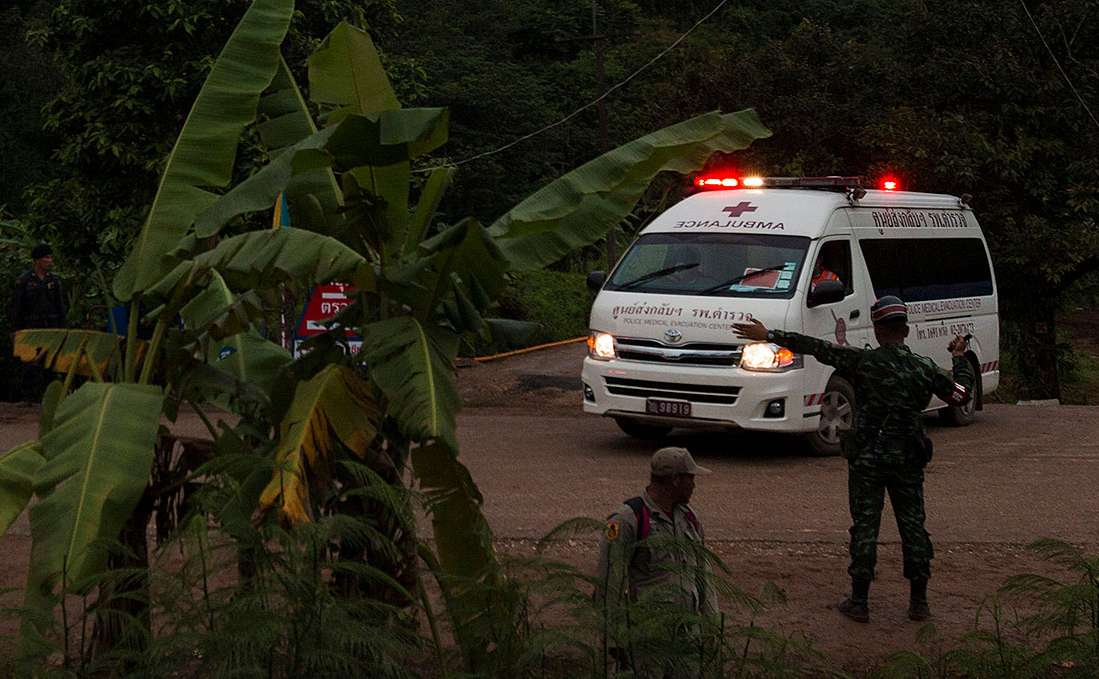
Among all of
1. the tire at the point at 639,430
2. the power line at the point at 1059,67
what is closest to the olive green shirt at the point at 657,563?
the tire at the point at 639,430

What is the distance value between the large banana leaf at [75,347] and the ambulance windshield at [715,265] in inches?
264

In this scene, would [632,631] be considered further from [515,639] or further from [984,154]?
[984,154]

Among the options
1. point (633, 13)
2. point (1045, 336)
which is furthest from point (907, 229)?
point (633, 13)

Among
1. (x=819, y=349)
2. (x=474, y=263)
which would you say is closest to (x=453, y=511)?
(x=474, y=263)

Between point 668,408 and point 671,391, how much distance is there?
16cm

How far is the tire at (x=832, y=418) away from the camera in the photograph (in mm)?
12000

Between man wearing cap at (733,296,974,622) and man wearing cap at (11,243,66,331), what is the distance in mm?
9374

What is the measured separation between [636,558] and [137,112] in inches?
476

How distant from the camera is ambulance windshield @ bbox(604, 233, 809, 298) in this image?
1175 cm

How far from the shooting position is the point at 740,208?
12.4 meters

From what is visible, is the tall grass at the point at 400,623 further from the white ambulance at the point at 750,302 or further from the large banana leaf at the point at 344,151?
the white ambulance at the point at 750,302

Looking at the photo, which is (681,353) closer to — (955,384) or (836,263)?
(836,263)

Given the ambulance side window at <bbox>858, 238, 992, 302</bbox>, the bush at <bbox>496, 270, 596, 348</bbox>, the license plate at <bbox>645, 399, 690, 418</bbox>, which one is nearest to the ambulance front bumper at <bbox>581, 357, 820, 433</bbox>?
the license plate at <bbox>645, 399, 690, 418</bbox>

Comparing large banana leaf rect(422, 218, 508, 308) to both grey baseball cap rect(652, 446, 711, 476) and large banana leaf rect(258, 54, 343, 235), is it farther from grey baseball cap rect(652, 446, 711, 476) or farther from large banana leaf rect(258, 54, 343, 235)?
grey baseball cap rect(652, 446, 711, 476)
